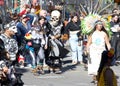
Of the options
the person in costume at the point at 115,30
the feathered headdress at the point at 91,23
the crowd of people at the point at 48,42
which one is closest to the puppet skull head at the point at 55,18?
the crowd of people at the point at 48,42

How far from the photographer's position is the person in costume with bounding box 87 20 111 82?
12.6 metres

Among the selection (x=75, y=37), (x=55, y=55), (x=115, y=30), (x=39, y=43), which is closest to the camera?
(x=39, y=43)

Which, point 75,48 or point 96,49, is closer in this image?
point 96,49

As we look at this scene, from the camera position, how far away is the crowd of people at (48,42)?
41.1 feet

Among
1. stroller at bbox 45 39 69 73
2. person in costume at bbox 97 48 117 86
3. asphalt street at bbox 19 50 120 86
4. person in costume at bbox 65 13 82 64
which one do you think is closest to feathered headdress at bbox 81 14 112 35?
stroller at bbox 45 39 69 73

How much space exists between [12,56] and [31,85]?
977 mm

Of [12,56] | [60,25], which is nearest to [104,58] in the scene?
[12,56]

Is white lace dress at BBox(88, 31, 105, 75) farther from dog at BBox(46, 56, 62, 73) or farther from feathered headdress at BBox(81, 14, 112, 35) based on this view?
dog at BBox(46, 56, 62, 73)

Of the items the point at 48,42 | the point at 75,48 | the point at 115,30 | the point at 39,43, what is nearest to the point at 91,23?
the point at 48,42

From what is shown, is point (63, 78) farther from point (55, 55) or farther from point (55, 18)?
point (55, 18)

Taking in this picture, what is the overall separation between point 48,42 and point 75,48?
2.31 m

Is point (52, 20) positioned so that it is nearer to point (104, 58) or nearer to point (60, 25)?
point (60, 25)

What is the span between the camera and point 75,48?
639 inches

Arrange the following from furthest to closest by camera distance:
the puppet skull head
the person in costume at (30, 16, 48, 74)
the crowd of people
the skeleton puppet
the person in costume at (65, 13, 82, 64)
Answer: the person in costume at (65, 13, 82, 64), the puppet skull head, the skeleton puppet, the person in costume at (30, 16, 48, 74), the crowd of people
